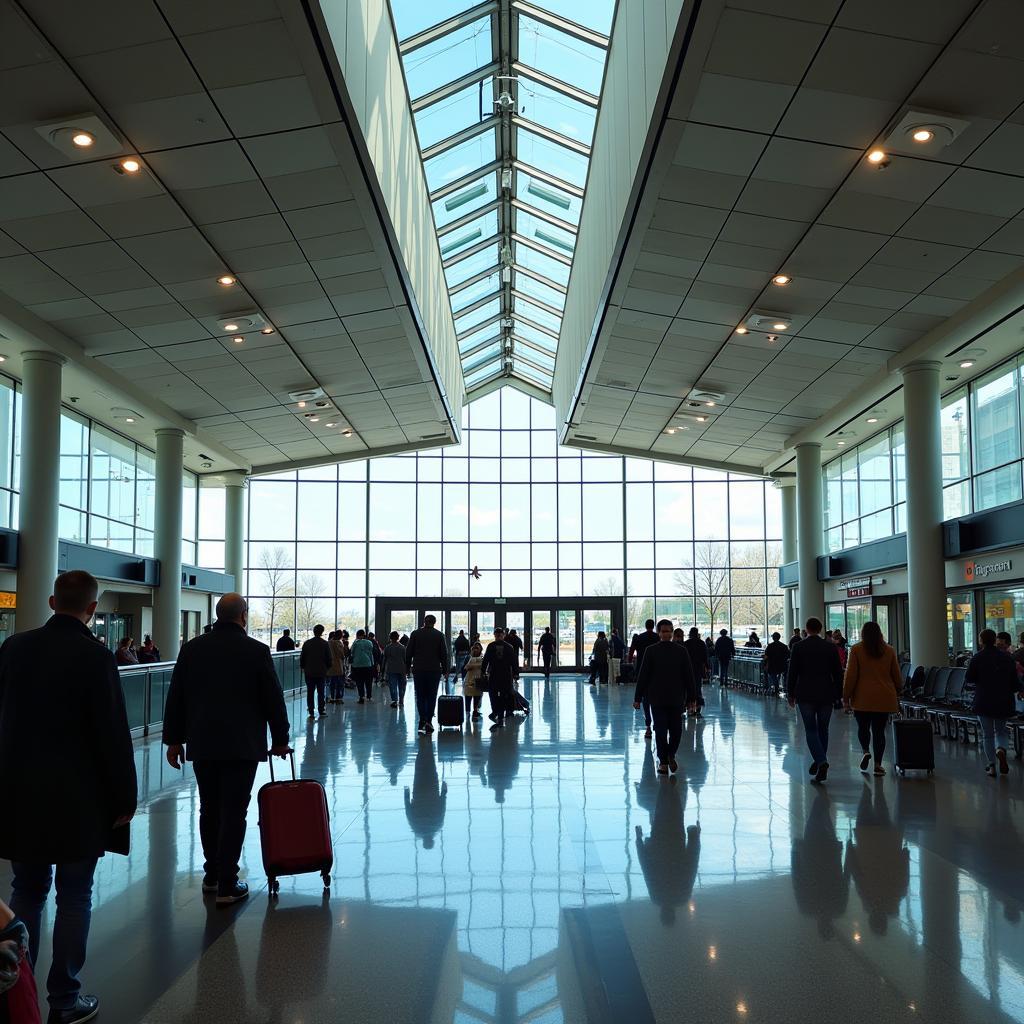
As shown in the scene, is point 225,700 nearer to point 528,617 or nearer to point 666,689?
point 666,689

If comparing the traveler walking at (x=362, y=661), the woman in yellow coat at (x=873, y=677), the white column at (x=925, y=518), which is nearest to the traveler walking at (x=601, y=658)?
the traveler walking at (x=362, y=661)

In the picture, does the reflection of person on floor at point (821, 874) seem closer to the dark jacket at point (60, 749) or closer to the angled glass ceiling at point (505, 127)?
the dark jacket at point (60, 749)

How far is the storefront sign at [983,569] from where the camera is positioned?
52.8 feet

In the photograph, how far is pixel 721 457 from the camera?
30.7m

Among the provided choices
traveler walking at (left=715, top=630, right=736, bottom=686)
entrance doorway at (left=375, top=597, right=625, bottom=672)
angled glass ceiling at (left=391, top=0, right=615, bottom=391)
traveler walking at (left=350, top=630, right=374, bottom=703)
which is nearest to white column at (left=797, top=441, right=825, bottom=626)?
traveler walking at (left=715, top=630, right=736, bottom=686)

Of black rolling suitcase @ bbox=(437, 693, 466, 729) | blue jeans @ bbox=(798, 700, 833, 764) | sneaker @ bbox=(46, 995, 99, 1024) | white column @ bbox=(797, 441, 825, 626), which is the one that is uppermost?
white column @ bbox=(797, 441, 825, 626)

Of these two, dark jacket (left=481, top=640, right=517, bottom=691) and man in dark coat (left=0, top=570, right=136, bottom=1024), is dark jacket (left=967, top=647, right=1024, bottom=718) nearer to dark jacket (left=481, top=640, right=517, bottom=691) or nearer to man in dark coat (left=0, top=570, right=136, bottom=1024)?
dark jacket (left=481, top=640, right=517, bottom=691)

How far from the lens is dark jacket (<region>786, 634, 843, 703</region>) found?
9.43 metres

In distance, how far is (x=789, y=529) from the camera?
31.3m

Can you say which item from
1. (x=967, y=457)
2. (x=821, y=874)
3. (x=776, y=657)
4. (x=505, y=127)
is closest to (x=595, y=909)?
(x=821, y=874)

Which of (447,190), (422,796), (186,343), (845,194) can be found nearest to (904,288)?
(845,194)

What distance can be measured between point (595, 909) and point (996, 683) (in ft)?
20.7

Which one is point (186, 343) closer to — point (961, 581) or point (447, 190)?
point (447, 190)

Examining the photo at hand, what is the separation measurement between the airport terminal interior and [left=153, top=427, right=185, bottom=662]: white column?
7 cm
